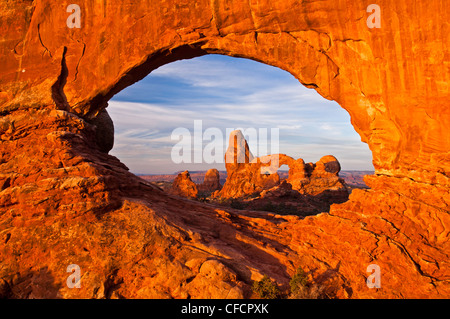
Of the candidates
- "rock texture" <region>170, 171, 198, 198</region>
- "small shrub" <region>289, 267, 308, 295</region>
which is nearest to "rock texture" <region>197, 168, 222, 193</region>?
"rock texture" <region>170, 171, 198, 198</region>

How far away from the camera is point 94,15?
A: 12.9 m

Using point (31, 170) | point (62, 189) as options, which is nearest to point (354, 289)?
point (62, 189)

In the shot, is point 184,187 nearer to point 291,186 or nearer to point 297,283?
point 291,186

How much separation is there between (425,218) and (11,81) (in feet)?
58.7

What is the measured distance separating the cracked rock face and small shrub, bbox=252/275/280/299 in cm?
40

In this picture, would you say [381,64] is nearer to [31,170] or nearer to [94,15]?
[94,15]
